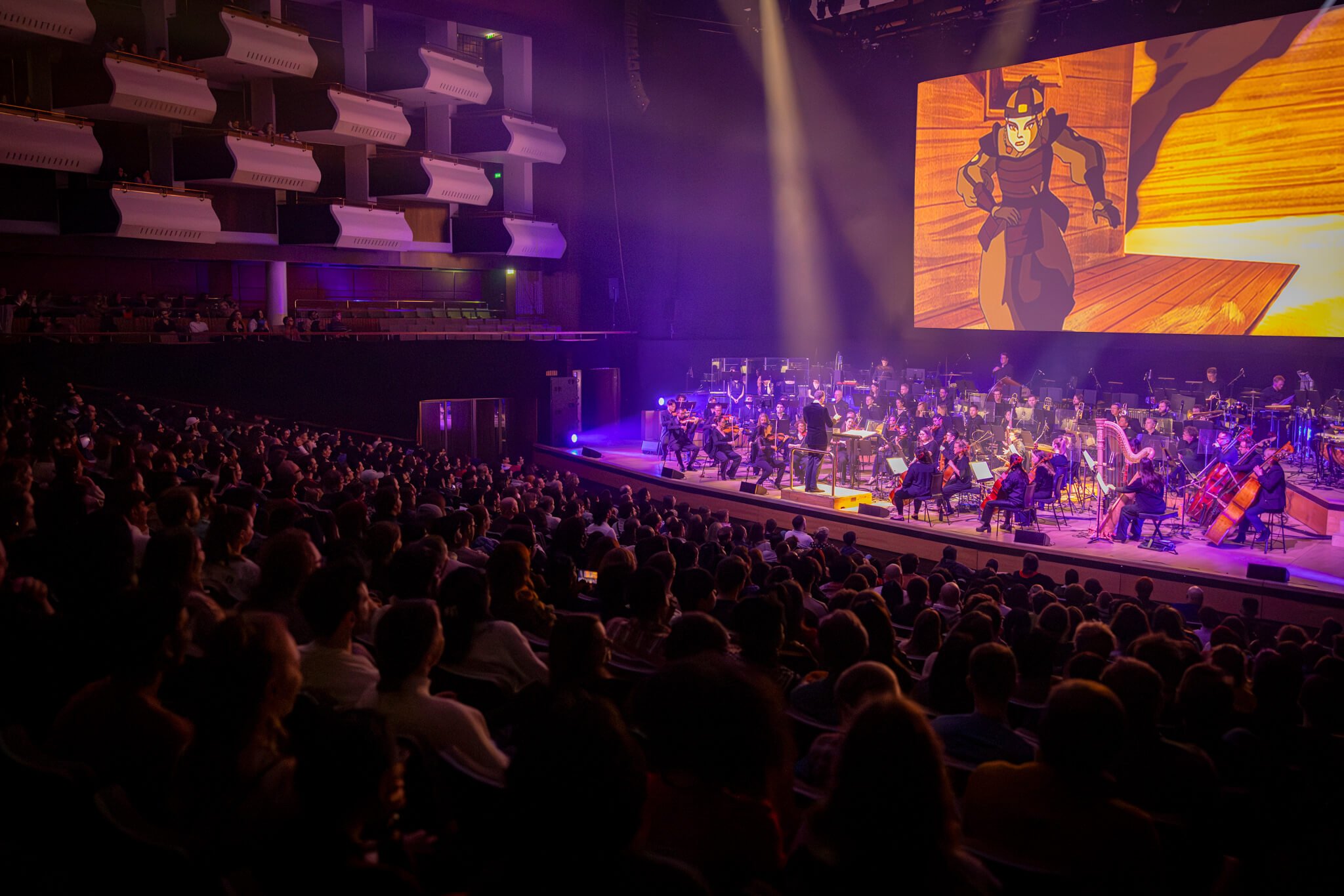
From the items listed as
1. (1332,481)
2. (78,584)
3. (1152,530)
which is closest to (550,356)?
(1152,530)

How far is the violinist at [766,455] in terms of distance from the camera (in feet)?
48.8

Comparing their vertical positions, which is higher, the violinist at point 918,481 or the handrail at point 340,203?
the handrail at point 340,203

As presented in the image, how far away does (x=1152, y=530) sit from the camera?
486 inches

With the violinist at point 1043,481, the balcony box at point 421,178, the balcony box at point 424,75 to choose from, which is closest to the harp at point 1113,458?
the violinist at point 1043,481

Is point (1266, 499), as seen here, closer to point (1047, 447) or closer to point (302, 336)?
point (1047, 447)

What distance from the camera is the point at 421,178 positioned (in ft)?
70.3

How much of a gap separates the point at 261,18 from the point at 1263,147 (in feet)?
56.7

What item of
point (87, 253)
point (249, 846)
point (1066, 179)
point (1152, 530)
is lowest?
point (1152, 530)

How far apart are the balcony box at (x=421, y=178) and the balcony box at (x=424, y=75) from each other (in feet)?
4.32

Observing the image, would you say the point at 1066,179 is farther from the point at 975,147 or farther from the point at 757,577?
the point at 757,577

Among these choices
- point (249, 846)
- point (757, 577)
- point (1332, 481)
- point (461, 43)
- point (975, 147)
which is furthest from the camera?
point (461, 43)

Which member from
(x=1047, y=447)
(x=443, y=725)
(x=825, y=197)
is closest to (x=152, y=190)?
(x=825, y=197)

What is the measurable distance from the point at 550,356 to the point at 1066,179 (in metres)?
11.1

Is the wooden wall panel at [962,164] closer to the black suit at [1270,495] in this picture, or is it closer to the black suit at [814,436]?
the black suit at [814,436]
